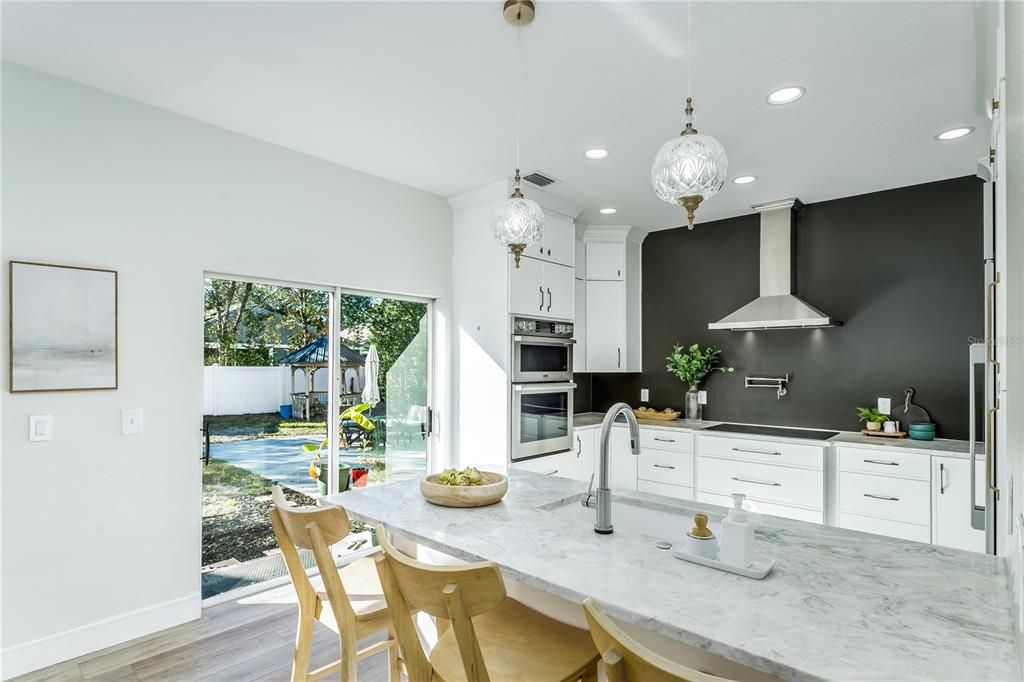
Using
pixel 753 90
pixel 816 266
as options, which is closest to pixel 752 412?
pixel 816 266

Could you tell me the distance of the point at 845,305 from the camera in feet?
13.5

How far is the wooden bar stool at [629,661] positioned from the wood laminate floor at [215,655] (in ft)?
6.22

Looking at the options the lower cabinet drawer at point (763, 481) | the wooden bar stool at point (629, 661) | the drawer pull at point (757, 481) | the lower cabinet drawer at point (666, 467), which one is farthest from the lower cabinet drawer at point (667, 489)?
the wooden bar stool at point (629, 661)

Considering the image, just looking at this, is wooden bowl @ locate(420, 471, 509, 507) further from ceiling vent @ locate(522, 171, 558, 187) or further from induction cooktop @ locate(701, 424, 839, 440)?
induction cooktop @ locate(701, 424, 839, 440)

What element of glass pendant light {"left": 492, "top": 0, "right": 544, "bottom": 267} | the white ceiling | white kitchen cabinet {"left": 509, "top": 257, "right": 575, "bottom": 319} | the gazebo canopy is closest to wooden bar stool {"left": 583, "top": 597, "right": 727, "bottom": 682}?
glass pendant light {"left": 492, "top": 0, "right": 544, "bottom": 267}

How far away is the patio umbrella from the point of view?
12.4 ft

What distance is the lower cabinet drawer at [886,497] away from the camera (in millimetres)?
3332

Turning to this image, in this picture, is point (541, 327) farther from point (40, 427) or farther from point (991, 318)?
point (40, 427)

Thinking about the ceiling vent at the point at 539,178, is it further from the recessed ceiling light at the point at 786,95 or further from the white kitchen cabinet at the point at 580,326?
the recessed ceiling light at the point at 786,95

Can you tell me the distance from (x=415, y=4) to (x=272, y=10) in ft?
1.72

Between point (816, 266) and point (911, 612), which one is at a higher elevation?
point (816, 266)

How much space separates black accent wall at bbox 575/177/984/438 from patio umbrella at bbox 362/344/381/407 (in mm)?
2641

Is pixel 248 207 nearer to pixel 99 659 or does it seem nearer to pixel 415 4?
pixel 415 4

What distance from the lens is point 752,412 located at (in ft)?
15.0
